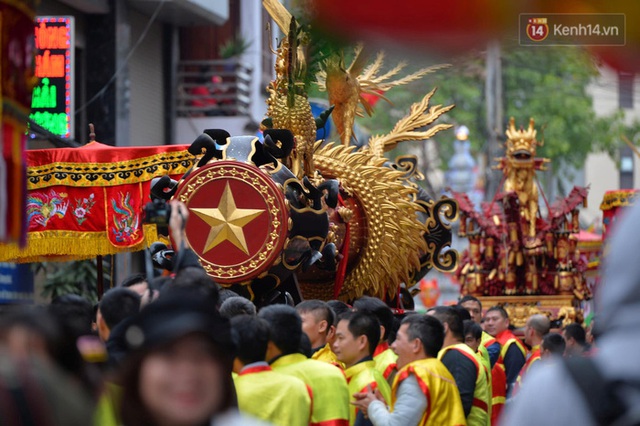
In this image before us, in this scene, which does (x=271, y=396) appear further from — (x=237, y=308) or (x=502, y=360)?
(x=502, y=360)

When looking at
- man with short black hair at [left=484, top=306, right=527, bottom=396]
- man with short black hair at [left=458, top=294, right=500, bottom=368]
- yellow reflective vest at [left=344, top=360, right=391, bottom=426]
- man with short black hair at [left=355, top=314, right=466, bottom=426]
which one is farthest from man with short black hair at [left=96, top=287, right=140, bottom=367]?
man with short black hair at [left=484, top=306, right=527, bottom=396]

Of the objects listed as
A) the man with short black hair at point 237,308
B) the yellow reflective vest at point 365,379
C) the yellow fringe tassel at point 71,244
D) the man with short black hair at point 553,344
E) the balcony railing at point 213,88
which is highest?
the balcony railing at point 213,88

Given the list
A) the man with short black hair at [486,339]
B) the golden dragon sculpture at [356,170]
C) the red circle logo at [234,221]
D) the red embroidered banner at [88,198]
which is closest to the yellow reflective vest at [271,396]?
the red circle logo at [234,221]

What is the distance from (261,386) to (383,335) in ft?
11.0

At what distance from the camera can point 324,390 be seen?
5984mm

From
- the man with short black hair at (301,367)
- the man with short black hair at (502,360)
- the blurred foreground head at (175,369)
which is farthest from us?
the man with short black hair at (502,360)

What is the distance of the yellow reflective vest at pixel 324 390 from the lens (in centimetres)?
591

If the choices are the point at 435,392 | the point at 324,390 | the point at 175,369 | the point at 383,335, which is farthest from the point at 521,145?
the point at 175,369

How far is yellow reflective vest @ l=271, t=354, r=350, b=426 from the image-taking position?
19.4 feet

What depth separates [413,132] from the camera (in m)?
13.4

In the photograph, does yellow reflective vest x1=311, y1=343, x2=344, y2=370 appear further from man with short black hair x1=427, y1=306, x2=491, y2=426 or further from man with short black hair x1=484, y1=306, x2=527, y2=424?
man with short black hair x1=484, y1=306, x2=527, y2=424

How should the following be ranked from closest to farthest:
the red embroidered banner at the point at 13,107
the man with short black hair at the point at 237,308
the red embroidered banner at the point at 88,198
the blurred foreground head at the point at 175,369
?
1. the blurred foreground head at the point at 175,369
2. the red embroidered banner at the point at 13,107
3. the man with short black hair at the point at 237,308
4. the red embroidered banner at the point at 88,198

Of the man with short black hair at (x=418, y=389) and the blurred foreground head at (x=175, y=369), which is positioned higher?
the blurred foreground head at (x=175, y=369)

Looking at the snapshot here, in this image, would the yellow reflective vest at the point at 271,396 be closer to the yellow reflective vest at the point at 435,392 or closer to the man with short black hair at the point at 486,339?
the yellow reflective vest at the point at 435,392
